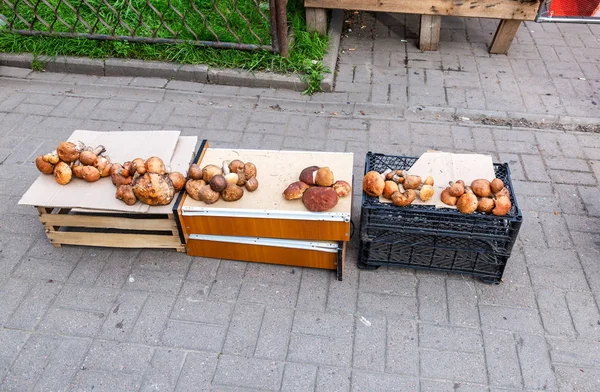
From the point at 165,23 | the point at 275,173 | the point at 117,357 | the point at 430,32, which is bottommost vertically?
the point at 117,357

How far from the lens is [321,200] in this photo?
127 inches

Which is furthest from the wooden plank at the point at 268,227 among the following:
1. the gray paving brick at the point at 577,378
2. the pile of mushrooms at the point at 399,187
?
the gray paving brick at the point at 577,378

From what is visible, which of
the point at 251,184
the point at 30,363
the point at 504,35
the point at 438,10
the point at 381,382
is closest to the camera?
the point at 381,382

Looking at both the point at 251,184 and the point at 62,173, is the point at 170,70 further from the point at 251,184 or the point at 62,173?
the point at 251,184

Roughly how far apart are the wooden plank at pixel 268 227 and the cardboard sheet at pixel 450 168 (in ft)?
2.34

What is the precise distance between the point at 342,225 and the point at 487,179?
1.06 metres

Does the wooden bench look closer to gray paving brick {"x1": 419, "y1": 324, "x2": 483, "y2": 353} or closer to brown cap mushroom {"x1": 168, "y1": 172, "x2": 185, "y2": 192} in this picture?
brown cap mushroom {"x1": 168, "y1": 172, "x2": 185, "y2": 192}

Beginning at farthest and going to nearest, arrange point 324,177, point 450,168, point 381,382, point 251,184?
point 450,168, point 251,184, point 324,177, point 381,382

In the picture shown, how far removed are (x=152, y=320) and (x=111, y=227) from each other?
75 centimetres

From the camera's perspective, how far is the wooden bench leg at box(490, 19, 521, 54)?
5.95 m

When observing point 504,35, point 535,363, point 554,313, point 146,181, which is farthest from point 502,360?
point 504,35

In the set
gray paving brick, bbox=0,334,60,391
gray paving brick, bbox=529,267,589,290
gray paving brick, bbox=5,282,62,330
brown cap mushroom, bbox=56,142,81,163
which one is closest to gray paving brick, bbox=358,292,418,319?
gray paving brick, bbox=529,267,589,290

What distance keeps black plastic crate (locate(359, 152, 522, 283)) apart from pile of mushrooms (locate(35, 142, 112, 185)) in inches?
74.6

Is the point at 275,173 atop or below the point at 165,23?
atop
